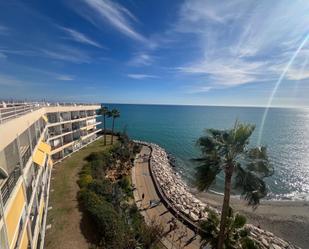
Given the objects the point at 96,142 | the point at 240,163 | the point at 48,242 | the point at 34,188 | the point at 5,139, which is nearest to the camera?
the point at 5,139

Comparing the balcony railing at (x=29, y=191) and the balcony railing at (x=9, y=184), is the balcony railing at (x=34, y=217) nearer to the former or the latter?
the balcony railing at (x=29, y=191)

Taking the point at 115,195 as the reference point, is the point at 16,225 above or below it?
above

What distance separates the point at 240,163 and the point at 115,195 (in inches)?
652

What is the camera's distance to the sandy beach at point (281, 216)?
2792 centimetres

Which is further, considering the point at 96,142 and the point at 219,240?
the point at 96,142

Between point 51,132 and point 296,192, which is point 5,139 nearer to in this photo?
point 51,132

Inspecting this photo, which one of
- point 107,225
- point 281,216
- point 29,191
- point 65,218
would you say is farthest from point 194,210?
point 29,191

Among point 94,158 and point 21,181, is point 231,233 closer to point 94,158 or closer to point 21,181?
point 21,181

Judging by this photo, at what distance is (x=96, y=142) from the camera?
57000 mm

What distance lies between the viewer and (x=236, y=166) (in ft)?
44.9

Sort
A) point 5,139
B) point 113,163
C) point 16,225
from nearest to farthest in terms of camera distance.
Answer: point 5,139 < point 16,225 < point 113,163

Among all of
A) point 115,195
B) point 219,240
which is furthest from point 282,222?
point 115,195

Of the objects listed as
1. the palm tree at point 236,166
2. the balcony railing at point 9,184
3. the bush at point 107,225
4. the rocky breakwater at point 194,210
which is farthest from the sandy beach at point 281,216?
the balcony railing at point 9,184

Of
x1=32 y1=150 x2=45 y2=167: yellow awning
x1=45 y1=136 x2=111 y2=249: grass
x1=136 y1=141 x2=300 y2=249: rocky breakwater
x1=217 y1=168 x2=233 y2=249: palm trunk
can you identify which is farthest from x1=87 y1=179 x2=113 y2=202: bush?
x1=217 y1=168 x2=233 y2=249: palm trunk
